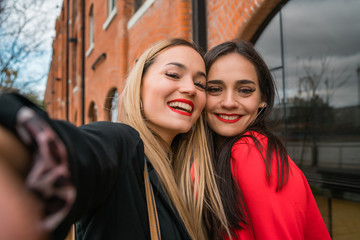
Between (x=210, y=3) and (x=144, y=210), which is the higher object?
(x=210, y=3)

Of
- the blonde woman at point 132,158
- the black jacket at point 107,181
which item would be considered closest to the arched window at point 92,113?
the blonde woman at point 132,158

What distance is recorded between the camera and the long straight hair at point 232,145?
1152 millimetres

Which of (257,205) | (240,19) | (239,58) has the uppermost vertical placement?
(240,19)

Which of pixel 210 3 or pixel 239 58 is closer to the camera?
pixel 239 58

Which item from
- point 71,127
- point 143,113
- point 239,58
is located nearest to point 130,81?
point 143,113

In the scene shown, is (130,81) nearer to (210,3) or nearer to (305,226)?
(305,226)

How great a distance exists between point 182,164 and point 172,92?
43cm

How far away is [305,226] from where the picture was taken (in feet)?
4.07

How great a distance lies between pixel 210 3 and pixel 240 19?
0.92m

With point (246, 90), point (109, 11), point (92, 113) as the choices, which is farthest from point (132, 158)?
point (92, 113)

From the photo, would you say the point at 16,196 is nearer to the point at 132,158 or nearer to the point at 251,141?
the point at 132,158

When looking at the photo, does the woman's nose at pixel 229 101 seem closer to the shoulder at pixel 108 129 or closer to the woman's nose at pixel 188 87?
the woman's nose at pixel 188 87

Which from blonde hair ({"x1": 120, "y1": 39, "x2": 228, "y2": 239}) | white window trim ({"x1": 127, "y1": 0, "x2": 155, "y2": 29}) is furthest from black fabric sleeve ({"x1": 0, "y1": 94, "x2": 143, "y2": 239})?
white window trim ({"x1": 127, "y1": 0, "x2": 155, "y2": 29})

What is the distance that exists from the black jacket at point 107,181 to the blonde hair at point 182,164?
78mm
